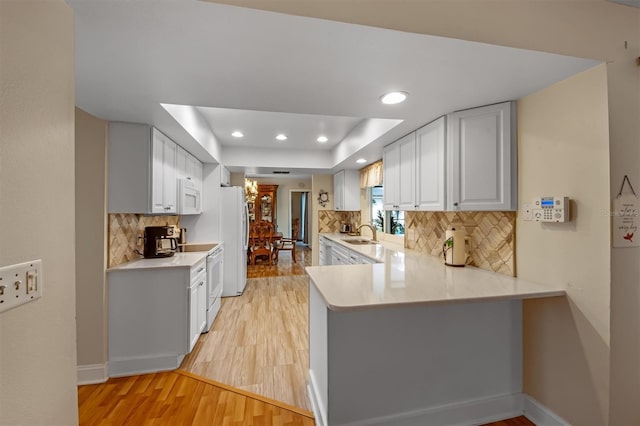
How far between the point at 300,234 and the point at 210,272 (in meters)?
7.55

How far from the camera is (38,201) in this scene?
89cm

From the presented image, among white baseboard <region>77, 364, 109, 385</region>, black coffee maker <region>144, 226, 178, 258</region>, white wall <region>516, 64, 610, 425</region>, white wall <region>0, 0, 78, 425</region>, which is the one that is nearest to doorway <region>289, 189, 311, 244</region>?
black coffee maker <region>144, 226, 178, 258</region>

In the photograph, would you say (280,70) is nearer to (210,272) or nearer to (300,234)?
(210,272)

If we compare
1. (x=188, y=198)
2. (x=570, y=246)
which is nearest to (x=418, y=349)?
(x=570, y=246)

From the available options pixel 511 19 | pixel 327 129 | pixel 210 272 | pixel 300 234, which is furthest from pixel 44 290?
pixel 300 234

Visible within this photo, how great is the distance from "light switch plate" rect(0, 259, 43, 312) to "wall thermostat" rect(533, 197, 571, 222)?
233cm

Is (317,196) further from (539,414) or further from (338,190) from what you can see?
(539,414)

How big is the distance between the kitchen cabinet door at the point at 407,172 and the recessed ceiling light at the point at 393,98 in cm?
84

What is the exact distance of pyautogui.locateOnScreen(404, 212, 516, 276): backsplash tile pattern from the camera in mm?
1979

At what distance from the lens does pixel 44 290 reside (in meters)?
0.92

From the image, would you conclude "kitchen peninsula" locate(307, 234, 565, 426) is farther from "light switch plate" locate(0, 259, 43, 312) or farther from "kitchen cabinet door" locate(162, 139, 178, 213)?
"kitchen cabinet door" locate(162, 139, 178, 213)

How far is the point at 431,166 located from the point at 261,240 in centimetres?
522

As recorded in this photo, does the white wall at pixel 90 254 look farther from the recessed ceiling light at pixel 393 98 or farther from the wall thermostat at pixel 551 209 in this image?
the wall thermostat at pixel 551 209

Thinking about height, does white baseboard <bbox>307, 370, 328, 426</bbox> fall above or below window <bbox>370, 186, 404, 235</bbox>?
below
